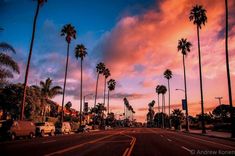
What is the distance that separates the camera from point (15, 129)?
1073 inches

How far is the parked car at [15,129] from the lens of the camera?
2643 centimetres

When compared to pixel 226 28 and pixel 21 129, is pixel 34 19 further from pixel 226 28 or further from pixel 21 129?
pixel 226 28

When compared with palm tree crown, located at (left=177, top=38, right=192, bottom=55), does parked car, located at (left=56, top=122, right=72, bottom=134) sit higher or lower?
lower

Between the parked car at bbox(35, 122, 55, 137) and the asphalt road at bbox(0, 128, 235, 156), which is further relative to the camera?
the parked car at bbox(35, 122, 55, 137)

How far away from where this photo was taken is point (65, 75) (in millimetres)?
61688

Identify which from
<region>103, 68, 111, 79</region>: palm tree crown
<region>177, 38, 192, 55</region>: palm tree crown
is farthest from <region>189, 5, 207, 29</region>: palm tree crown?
<region>103, 68, 111, 79</region>: palm tree crown

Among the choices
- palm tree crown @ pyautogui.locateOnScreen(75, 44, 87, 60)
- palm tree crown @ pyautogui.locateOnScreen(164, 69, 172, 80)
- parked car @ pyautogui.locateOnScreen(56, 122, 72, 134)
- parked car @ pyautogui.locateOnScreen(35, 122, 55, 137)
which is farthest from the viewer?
palm tree crown @ pyautogui.locateOnScreen(164, 69, 172, 80)

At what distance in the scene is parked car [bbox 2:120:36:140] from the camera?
2643 centimetres

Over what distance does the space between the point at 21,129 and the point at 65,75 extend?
3390 centimetres

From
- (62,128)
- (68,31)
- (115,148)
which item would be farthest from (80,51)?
(115,148)

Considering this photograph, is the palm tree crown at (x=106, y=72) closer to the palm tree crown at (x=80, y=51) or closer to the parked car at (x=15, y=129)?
the palm tree crown at (x=80, y=51)

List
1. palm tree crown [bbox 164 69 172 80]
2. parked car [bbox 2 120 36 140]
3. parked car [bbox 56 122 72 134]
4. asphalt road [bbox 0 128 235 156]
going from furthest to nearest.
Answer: palm tree crown [bbox 164 69 172 80] → parked car [bbox 56 122 72 134] → parked car [bbox 2 120 36 140] → asphalt road [bbox 0 128 235 156]

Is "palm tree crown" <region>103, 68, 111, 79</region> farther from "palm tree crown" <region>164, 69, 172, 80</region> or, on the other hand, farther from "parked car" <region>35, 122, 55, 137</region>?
"parked car" <region>35, 122, 55, 137</region>

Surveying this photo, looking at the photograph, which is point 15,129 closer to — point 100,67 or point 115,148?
point 115,148
